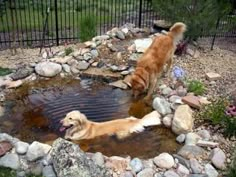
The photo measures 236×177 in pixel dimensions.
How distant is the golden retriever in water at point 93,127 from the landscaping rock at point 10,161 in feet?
2.84

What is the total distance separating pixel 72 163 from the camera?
14.3ft

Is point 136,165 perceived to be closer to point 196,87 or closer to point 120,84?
point 196,87

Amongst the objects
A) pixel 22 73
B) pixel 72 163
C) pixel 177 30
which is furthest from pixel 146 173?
pixel 22 73

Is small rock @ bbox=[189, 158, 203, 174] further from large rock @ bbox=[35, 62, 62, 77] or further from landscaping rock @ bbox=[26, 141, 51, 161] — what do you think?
large rock @ bbox=[35, 62, 62, 77]

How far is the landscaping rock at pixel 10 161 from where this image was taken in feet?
15.4

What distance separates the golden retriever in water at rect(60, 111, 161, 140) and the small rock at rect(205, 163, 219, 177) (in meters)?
1.26

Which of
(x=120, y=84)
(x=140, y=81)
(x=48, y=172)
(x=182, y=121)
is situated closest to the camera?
(x=48, y=172)

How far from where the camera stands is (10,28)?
1051 centimetres

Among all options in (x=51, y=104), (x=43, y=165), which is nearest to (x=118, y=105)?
(x=51, y=104)

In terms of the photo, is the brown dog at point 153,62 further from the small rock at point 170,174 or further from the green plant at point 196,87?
the small rock at point 170,174

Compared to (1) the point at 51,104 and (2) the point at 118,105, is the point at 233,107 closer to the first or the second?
(2) the point at 118,105

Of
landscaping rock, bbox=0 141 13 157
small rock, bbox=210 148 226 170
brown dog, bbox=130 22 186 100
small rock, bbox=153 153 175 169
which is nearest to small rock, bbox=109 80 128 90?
brown dog, bbox=130 22 186 100

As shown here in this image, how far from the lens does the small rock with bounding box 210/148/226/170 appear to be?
4.84 meters

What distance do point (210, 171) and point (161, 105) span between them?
164 centimetres
